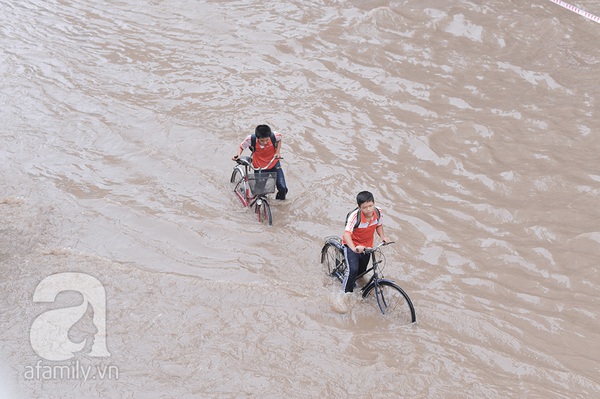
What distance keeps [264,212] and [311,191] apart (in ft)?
3.74

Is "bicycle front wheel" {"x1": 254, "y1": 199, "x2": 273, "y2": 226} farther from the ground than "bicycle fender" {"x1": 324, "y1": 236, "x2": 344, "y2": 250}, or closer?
closer

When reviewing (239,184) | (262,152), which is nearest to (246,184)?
(239,184)

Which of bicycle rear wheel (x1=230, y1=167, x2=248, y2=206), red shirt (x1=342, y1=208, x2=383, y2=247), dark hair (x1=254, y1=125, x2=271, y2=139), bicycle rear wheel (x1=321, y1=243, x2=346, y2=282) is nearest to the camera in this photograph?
red shirt (x1=342, y1=208, x2=383, y2=247)

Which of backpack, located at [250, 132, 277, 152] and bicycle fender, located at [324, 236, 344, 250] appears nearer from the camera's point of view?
bicycle fender, located at [324, 236, 344, 250]

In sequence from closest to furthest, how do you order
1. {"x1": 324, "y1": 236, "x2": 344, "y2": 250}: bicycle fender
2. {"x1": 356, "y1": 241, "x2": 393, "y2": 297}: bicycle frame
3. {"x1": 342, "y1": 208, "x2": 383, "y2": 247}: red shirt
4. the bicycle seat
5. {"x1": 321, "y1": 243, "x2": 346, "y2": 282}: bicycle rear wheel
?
{"x1": 342, "y1": 208, "x2": 383, "y2": 247}: red shirt
{"x1": 356, "y1": 241, "x2": 393, "y2": 297}: bicycle frame
{"x1": 324, "y1": 236, "x2": 344, "y2": 250}: bicycle fender
{"x1": 321, "y1": 243, "x2": 346, "y2": 282}: bicycle rear wheel
the bicycle seat

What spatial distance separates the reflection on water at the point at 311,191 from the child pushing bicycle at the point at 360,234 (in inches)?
17.9

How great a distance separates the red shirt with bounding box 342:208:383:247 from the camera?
7.69 m

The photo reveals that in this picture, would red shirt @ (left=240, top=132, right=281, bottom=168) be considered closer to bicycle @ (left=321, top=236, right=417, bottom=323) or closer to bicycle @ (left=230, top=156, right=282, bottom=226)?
bicycle @ (left=230, top=156, right=282, bottom=226)

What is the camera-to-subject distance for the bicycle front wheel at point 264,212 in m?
9.96

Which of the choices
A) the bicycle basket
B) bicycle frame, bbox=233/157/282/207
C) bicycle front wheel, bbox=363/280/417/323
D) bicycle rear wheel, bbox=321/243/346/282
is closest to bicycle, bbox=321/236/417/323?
bicycle front wheel, bbox=363/280/417/323

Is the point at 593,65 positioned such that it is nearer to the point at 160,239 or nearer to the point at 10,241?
the point at 160,239

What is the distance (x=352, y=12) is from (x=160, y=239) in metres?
10.4

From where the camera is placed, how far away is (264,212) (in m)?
10.1

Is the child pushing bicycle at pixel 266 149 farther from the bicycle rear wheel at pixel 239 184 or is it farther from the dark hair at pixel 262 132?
the bicycle rear wheel at pixel 239 184
